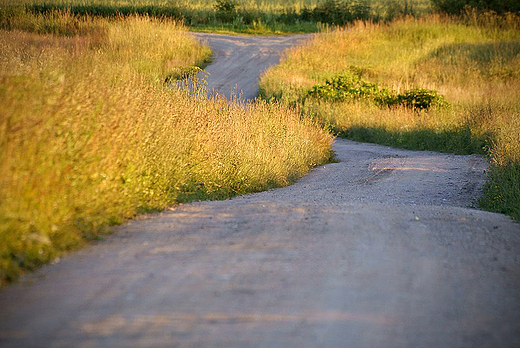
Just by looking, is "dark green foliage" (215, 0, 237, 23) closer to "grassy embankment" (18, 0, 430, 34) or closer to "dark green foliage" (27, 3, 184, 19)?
"grassy embankment" (18, 0, 430, 34)

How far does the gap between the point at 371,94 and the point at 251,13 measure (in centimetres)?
2196

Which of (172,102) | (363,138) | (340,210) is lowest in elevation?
(363,138)

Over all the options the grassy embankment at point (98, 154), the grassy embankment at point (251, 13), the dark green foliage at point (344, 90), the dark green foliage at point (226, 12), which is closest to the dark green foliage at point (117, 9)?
the grassy embankment at point (251, 13)

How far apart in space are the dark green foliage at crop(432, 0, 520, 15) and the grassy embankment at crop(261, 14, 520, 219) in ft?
5.17

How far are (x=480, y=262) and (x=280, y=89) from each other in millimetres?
18269

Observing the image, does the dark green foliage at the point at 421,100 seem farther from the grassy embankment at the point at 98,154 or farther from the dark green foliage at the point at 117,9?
the dark green foliage at the point at 117,9

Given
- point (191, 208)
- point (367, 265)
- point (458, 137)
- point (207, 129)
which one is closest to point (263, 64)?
point (458, 137)

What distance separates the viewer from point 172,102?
30.9 feet

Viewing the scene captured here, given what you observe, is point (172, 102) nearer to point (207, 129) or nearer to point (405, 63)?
point (207, 129)

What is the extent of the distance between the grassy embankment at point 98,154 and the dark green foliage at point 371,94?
10.2m

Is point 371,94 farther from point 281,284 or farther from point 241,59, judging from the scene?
point 281,284

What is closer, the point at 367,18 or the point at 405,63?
the point at 405,63

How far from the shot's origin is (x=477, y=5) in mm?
38688

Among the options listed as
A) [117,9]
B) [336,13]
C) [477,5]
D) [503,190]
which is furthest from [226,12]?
[503,190]
